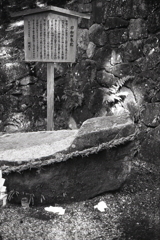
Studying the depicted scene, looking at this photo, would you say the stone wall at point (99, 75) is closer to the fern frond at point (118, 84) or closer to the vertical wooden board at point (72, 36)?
the fern frond at point (118, 84)

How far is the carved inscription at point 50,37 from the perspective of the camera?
4.68m

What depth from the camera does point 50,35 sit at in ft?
15.4

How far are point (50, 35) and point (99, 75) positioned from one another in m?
1.36

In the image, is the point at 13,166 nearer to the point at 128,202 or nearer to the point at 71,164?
the point at 71,164

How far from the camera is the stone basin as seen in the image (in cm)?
303

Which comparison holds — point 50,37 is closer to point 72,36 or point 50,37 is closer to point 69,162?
point 72,36

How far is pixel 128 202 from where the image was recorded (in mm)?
3395

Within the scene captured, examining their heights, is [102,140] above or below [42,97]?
above

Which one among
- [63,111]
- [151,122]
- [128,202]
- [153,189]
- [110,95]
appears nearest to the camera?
[128,202]

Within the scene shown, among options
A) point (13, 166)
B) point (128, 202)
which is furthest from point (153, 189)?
point (13, 166)

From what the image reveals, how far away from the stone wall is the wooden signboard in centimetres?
87

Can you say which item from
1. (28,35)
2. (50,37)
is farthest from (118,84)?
(28,35)

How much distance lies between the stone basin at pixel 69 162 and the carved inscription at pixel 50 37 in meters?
1.79

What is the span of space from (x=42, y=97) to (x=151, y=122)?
2484mm
